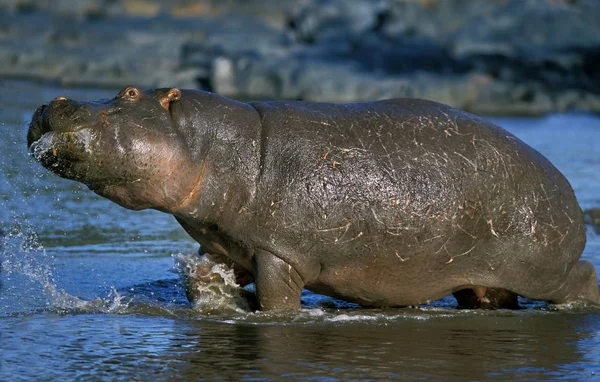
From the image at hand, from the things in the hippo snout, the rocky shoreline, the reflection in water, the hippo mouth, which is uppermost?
the rocky shoreline

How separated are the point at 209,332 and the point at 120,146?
4.26 ft

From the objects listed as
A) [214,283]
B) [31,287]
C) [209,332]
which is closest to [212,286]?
[214,283]

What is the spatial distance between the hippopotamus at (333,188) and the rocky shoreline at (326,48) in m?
19.9

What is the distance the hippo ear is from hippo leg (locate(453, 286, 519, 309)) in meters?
2.56

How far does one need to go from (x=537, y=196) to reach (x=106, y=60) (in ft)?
85.1

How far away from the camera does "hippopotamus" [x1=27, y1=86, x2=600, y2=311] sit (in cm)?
739

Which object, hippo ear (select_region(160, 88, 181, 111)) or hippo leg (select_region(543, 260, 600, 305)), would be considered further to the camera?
hippo leg (select_region(543, 260, 600, 305))

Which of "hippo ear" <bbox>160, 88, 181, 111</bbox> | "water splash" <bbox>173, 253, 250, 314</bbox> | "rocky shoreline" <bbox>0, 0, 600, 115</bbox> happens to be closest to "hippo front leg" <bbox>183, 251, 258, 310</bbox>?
"water splash" <bbox>173, 253, 250, 314</bbox>

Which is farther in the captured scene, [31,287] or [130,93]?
[31,287]

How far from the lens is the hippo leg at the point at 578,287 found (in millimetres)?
8391

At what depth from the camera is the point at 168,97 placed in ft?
25.1

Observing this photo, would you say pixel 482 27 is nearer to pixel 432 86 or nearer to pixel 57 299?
pixel 432 86

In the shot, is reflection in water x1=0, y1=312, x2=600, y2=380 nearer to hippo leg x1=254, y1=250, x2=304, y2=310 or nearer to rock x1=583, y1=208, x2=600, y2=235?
hippo leg x1=254, y1=250, x2=304, y2=310

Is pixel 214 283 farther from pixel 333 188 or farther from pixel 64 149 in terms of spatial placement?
pixel 64 149
